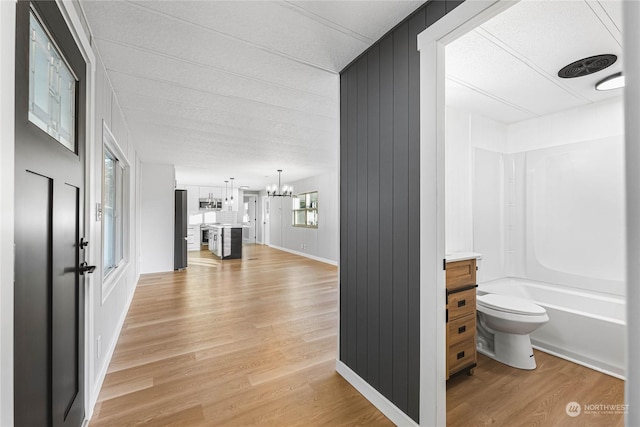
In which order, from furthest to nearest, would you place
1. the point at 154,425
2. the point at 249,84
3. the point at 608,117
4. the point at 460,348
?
the point at 608,117
the point at 249,84
the point at 460,348
the point at 154,425

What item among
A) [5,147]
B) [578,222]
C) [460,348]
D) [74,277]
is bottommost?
[460,348]

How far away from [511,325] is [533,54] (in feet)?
6.66

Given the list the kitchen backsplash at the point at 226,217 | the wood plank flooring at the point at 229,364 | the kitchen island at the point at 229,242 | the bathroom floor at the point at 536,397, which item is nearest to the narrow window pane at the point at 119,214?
the wood plank flooring at the point at 229,364

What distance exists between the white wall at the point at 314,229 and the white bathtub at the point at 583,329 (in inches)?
138

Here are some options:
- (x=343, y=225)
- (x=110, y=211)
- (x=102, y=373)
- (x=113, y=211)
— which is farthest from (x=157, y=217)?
(x=343, y=225)

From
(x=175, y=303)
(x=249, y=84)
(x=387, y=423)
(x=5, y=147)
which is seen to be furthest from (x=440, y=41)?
(x=175, y=303)

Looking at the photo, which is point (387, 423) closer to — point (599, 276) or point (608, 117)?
point (599, 276)

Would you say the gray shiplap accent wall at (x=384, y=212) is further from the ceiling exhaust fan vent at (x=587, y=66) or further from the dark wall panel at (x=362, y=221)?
the ceiling exhaust fan vent at (x=587, y=66)

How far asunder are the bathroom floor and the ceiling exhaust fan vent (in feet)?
7.68

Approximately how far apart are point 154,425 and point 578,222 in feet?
13.0

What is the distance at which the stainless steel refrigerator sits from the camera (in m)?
6.03

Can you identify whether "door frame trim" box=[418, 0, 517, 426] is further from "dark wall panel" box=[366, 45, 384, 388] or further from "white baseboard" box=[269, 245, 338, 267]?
"white baseboard" box=[269, 245, 338, 267]

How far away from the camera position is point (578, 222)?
9.50 feet

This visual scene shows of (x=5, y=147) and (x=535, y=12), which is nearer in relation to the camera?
(x=5, y=147)
